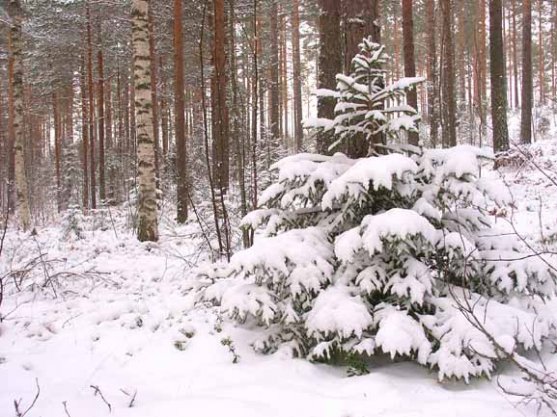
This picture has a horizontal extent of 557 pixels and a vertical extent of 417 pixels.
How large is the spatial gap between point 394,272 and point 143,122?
6.73m

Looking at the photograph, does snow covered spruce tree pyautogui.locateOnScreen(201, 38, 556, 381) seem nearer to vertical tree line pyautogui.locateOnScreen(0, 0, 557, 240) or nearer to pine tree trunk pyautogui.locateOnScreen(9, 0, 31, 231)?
vertical tree line pyautogui.locateOnScreen(0, 0, 557, 240)

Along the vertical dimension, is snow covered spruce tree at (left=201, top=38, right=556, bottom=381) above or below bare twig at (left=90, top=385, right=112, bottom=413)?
above

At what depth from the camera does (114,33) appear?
63.6ft

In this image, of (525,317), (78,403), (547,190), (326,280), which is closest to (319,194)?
(326,280)

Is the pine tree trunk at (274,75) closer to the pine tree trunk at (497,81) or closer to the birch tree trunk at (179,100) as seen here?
the birch tree trunk at (179,100)

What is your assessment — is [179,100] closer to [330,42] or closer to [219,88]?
[330,42]

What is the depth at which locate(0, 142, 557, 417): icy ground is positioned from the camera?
3.06 m

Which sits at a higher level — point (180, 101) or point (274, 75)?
point (274, 75)

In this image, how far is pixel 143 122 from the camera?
29.7 feet

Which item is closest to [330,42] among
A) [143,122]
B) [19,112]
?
[143,122]

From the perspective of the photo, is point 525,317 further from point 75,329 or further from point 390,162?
point 75,329

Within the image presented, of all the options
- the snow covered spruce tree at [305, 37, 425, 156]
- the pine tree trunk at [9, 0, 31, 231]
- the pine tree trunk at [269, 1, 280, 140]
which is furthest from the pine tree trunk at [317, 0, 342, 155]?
the pine tree trunk at [269, 1, 280, 140]

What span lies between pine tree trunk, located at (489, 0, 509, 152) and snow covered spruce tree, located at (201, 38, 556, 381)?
906 centimetres

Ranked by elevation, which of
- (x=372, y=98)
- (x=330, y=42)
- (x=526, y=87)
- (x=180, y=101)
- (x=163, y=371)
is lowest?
(x=163, y=371)
